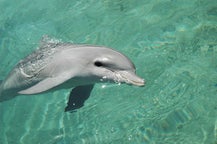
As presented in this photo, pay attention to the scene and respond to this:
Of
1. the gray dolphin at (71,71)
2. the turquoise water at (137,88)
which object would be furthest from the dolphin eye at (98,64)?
the turquoise water at (137,88)

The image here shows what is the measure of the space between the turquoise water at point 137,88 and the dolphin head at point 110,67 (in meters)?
1.23

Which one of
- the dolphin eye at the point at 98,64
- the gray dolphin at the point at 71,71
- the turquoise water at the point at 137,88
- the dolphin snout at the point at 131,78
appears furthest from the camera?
the turquoise water at the point at 137,88

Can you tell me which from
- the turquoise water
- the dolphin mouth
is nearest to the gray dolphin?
the dolphin mouth

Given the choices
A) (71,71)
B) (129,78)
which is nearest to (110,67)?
(129,78)

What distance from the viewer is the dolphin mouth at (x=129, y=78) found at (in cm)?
494

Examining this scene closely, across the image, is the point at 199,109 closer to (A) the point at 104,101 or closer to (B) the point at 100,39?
(A) the point at 104,101

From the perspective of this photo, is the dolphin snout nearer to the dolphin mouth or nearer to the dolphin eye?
the dolphin mouth

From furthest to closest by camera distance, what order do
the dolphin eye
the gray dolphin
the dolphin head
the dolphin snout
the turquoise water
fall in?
the turquoise water
the dolphin eye
the gray dolphin
the dolphin head
the dolphin snout

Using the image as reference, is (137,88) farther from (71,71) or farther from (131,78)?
(131,78)

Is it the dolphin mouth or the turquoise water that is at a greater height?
the dolphin mouth

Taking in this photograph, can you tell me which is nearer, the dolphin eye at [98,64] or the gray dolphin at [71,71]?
the gray dolphin at [71,71]

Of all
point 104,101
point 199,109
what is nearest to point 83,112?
point 104,101

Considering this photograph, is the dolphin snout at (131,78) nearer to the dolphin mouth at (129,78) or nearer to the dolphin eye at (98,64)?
the dolphin mouth at (129,78)

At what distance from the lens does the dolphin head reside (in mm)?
5180
